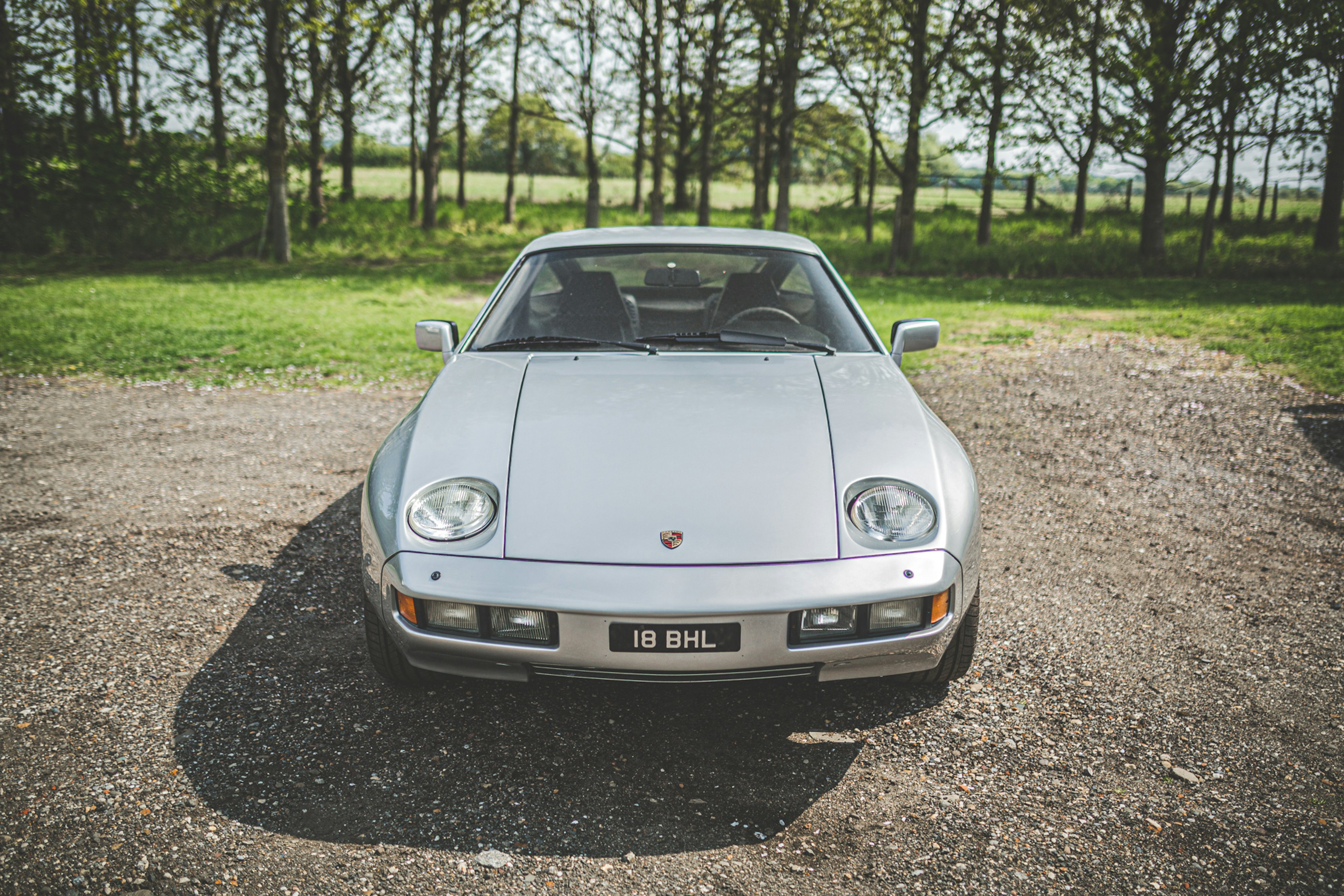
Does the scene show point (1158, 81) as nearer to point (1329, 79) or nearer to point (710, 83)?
point (1329, 79)

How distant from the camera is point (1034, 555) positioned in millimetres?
3986

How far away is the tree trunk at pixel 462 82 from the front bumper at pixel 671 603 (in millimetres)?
20956

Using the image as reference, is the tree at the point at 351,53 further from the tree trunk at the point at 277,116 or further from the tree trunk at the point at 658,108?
the tree trunk at the point at 658,108

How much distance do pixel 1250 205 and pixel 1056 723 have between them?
31283mm

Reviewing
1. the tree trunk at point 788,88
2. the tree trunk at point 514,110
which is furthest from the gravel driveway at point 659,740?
the tree trunk at point 514,110

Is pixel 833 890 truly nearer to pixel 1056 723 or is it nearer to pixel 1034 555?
pixel 1056 723

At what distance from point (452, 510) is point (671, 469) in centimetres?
65

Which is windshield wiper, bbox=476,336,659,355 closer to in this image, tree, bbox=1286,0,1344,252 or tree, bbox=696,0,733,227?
tree, bbox=1286,0,1344,252

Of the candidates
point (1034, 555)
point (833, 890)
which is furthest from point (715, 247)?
point (833, 890)

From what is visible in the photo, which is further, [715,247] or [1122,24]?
[1122,24]

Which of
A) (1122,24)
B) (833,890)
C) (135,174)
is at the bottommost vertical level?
(833,890)

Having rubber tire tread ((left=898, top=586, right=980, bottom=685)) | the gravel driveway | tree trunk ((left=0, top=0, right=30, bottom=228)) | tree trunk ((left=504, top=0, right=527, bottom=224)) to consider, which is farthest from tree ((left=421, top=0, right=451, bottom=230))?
rubber tire tread ((left=898, top=586, right=980, bottom=685))

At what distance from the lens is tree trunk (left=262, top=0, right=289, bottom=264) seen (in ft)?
50.4

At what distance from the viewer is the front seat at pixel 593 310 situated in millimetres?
3424
